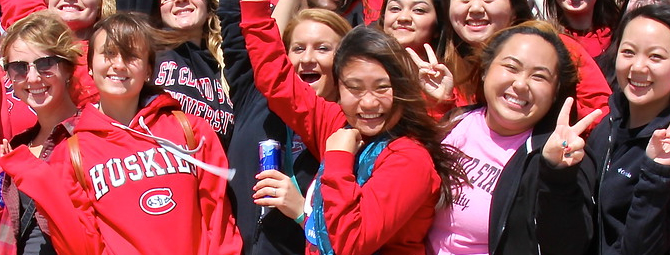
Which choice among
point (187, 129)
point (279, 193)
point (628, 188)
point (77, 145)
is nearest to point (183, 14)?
point (187, 129)

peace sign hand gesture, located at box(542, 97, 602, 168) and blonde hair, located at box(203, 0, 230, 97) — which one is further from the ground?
peace sign hand gesture, located at box(542, 97, 602, 168)

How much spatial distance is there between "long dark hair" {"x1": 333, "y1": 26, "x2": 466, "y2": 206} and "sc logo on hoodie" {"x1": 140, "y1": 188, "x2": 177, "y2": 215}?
2.83ft

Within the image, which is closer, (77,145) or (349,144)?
(349,144)

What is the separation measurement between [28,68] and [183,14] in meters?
1.04

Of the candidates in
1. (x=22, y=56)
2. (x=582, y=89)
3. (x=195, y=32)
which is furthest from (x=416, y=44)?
(x=22, y=56)

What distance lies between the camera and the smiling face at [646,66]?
3.43 m

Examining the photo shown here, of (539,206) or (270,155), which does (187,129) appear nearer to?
(270,155)

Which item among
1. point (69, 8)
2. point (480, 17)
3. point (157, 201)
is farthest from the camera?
point (69, 8)

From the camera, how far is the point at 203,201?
3912mm

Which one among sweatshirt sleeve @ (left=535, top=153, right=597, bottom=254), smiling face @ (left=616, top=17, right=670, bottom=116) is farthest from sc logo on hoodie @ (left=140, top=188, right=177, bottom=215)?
smiling face @ (left=616, top=17, right=670, bottom=116)

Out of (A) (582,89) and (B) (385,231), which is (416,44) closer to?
(A) (582,89)

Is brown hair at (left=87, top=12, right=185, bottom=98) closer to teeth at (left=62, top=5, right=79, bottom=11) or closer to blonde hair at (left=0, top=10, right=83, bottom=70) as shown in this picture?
blonde hair at (left=0, top=10, right=83, bottom=70)

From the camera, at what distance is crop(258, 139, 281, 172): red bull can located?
12.2ft

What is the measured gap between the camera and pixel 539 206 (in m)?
3.29
